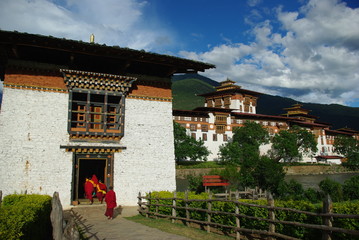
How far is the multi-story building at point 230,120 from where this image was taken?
55356 mm

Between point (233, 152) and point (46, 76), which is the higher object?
point (46, 76)

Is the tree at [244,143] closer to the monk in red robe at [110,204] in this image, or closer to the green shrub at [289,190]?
the green shrub at [289,190]

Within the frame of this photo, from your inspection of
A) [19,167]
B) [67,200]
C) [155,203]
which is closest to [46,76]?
[19,167]

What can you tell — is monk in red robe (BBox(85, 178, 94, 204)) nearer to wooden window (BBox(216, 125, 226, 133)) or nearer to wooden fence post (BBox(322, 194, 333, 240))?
wooden fence post (BBox(322, 194, 333, 240))

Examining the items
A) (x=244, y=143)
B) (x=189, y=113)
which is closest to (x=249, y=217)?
(x=189, y=113)

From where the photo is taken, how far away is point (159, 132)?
15.2m

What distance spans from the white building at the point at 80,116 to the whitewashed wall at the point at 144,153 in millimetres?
50

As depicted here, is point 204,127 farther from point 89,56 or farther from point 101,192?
point 89,56

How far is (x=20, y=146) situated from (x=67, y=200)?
316cm

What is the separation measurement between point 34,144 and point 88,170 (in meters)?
6.81

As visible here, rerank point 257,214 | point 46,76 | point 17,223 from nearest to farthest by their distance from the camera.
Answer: point 17,223
point 257,214
point 46,76

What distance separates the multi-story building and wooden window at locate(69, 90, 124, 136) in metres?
37.7

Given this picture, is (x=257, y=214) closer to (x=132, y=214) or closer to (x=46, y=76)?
(x=132, y=214)

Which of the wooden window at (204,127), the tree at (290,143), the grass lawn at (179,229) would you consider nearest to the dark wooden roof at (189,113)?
the wooden window at (204,127)
